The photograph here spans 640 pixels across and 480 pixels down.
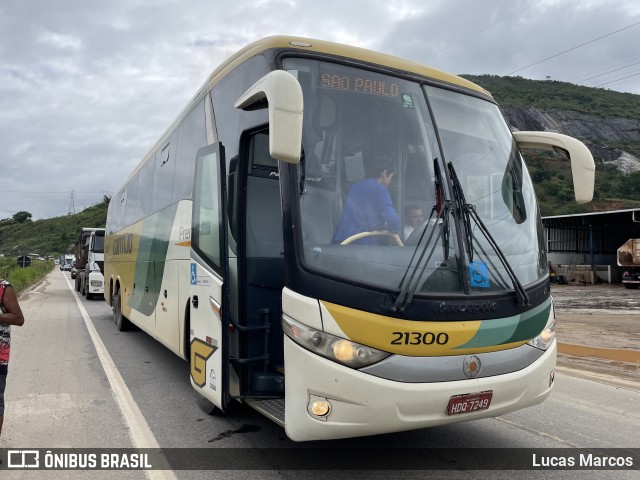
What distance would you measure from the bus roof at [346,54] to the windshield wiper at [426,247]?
947 mm

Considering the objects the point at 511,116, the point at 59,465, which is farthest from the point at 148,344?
the point at 511,116

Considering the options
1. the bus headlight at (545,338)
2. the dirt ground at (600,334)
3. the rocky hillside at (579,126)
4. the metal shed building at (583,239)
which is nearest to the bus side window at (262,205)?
the bus headlight at (545,338)

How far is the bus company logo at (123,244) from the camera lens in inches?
420

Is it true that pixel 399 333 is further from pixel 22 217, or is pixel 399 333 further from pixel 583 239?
pixel 22 217

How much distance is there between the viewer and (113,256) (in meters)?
13.4

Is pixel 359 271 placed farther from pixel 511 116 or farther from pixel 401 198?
pixel 511 116

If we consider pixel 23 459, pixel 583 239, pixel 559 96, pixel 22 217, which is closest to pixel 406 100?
pixel 23 459

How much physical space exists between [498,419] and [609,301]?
19024mm

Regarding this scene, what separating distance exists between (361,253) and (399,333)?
604 millimetres

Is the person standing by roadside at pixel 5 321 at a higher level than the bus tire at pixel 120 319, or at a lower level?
higher

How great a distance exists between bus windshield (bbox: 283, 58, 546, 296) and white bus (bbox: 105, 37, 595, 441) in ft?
0.04

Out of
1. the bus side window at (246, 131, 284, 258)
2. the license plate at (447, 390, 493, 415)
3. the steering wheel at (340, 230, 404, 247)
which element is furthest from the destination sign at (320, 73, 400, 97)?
the license plate at (447, 390, 493, 415)

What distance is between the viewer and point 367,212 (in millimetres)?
3887

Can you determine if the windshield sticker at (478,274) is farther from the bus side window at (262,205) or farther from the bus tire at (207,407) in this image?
the bus tire at (207,407)
